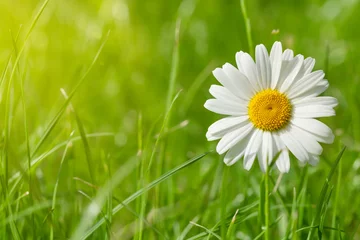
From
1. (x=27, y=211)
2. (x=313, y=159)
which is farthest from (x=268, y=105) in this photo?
(x=27, y=211)

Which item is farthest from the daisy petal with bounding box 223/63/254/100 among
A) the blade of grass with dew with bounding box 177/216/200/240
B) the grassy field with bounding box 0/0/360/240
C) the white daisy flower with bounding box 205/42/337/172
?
the blade of grass with dew with bounding box 177/216/200/240

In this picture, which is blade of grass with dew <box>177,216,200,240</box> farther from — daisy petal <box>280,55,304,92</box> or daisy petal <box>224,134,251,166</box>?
daisy petal <box>280,55,304,92</box>

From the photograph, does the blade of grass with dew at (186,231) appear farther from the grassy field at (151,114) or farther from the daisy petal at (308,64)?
the daisy petal at (308,64)

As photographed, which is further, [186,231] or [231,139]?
[186,231]

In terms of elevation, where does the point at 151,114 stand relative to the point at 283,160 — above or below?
below

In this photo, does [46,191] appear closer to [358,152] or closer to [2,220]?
[2,220]

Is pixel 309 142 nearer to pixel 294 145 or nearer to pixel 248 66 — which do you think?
pixel 294 145
